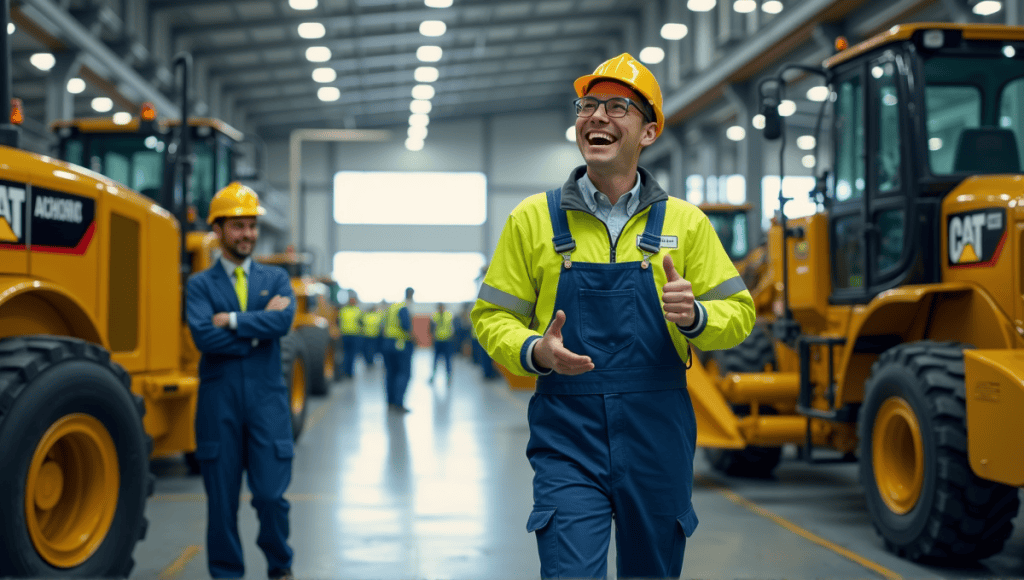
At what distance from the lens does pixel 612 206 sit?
291 centimetres

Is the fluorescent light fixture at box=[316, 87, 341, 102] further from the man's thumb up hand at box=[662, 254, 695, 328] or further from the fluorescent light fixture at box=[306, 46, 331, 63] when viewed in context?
the man's thumb up hand at box=[662, 254, 695, 328]

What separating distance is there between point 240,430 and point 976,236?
422cm

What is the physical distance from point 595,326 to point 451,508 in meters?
4.61

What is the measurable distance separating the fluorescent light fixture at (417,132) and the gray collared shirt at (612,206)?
112 ft

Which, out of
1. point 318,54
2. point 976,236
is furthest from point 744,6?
point 976,236

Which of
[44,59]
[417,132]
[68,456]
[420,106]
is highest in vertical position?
[420,106]

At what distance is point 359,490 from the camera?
7855 millimetres

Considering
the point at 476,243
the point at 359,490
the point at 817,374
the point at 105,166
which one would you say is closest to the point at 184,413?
the point at 359,490

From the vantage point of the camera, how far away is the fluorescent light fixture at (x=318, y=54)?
2516 centimetres

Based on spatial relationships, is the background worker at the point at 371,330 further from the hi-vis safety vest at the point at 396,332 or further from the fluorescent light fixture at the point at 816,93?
the fluorescent light fixture at the point at 816,93

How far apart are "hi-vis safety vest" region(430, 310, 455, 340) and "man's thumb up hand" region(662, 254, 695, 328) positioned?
1731cm

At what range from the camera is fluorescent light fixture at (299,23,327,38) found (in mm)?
23209

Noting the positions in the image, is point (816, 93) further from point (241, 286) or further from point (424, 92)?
point (241, 286)

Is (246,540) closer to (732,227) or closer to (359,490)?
(359,490)
